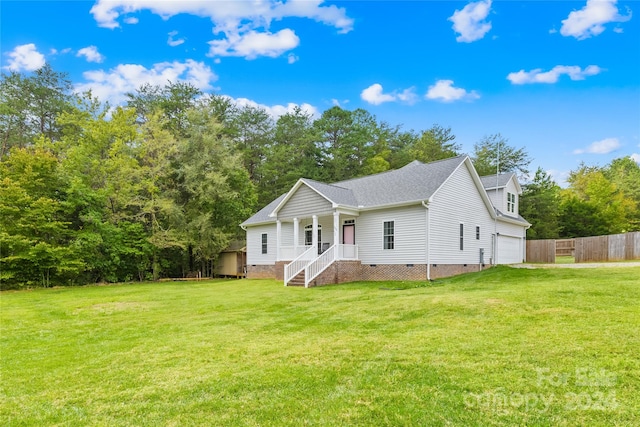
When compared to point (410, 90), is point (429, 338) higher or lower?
lower

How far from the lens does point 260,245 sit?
23031 millimetres

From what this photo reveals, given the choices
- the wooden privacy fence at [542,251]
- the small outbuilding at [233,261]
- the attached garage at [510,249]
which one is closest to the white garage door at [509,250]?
the attached garage at [510,249]

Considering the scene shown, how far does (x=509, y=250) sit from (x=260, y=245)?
600 inches

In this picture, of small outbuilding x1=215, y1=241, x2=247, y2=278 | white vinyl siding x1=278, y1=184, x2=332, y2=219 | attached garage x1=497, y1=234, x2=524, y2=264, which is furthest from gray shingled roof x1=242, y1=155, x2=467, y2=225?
small outbuilding x1=215, y1=241, x2=247, y2=278

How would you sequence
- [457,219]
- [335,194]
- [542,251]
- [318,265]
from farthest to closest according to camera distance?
[542,251] < [335,194] < [457,219] < [318,265]

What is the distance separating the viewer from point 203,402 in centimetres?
382

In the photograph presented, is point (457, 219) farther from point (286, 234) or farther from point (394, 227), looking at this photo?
point (286, 234)

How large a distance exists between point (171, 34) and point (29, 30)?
6816mm

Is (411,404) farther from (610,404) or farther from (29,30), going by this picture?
(29,30)

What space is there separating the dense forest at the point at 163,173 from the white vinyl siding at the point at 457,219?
590 inches

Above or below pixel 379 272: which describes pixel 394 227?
above

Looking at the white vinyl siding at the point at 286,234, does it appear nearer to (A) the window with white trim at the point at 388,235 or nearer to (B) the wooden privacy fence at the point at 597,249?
(A) the window with white trim at the point at 388,235

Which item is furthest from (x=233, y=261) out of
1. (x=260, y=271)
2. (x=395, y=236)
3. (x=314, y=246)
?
(x=395, y=236)

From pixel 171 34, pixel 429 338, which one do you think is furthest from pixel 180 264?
pixel 429 338
